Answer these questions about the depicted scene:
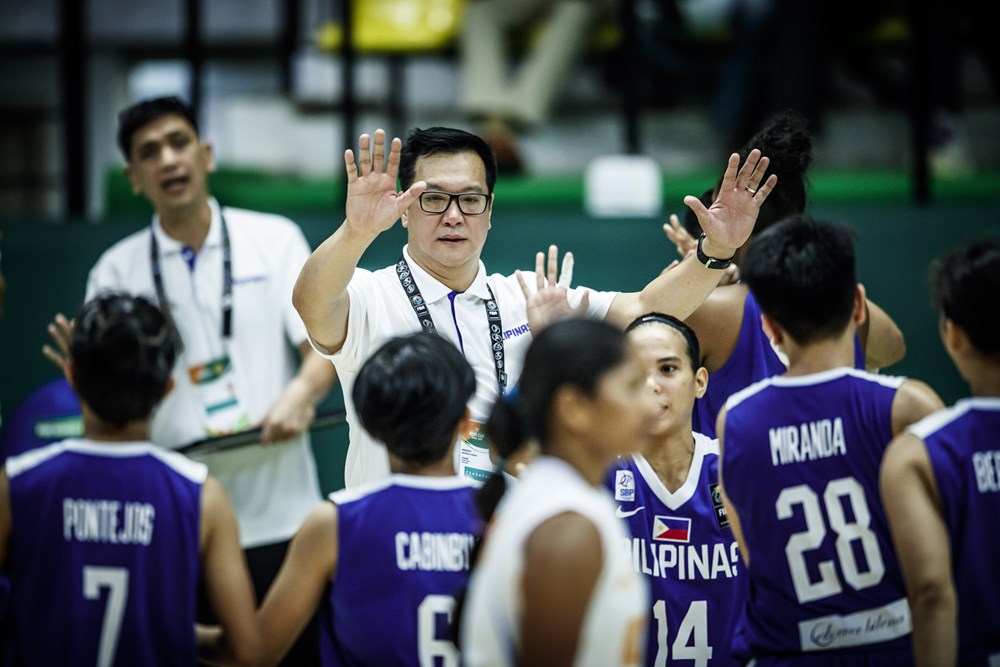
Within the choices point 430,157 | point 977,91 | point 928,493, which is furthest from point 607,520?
point 977,91

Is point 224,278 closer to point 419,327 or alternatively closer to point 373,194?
point 419,327

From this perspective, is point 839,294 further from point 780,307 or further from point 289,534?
point 289,534

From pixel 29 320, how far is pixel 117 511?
3.36 meters

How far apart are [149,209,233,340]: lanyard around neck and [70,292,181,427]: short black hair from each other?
1.83m

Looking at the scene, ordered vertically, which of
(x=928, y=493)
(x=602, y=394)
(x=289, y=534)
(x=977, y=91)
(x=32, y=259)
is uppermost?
(x=977, y=91)

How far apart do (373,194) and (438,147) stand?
376 mm

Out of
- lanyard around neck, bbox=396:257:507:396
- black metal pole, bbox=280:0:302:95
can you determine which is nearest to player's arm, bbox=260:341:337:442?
lanyard around neck, bbox=396:257:507:396

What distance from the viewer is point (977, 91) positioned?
7.70 metres

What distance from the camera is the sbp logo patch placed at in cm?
343

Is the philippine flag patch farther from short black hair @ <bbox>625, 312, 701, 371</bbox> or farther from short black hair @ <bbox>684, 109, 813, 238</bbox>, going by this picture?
short black hair @ <bbox>684, 109, 813, 238</bbox>

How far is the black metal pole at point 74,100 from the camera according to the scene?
623cm

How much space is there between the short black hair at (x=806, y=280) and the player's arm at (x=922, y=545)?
0.34m

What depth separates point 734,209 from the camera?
336 centimetres

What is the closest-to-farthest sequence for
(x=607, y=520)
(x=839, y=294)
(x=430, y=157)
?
(x=607, y=520), (x=839, y=294), (x=430, y=157)
